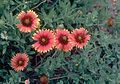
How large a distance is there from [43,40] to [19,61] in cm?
20

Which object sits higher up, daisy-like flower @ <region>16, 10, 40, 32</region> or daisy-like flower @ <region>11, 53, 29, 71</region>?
daisy-like flower @ <region>16, 10, 40, 32</region>

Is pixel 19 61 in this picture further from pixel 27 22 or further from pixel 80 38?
pixel 80 38

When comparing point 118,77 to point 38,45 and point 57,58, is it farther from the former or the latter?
point 38,45

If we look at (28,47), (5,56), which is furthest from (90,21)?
(5,56)

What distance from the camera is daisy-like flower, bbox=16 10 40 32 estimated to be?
1.79 metres

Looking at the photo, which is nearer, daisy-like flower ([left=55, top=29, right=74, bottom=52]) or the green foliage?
daisy-like flower ([left=55, top=29, right=74, bottom=52])

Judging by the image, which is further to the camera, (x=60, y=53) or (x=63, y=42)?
(x=60, y=53)

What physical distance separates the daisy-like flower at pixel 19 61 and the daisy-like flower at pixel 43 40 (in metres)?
0.12

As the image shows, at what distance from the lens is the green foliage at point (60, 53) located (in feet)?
6.29

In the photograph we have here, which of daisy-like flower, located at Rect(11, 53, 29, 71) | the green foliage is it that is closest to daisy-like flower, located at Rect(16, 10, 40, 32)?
the green foliage

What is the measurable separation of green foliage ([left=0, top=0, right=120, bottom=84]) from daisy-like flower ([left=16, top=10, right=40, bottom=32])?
4 centimetres

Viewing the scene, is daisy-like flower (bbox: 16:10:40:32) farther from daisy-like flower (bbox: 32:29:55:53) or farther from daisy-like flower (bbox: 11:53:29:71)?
daisy-like flower (bbox: 11:53:29:71)

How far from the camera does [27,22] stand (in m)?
1.80

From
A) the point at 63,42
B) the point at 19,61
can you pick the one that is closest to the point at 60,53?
the point at 63,42
